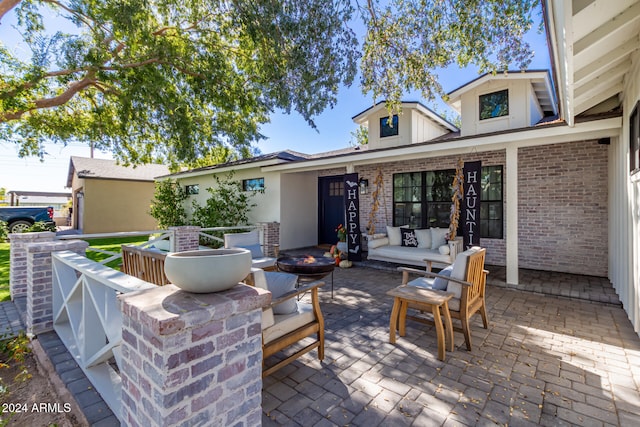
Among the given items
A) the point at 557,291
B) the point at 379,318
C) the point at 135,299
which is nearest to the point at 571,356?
the point at 379,318

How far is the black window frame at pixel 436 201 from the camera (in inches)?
281

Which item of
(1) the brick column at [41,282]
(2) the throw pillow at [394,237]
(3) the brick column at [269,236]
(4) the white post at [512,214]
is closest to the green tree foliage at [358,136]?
(3) the brick column at [269,236]

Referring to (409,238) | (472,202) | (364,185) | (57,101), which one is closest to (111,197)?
(57,101)

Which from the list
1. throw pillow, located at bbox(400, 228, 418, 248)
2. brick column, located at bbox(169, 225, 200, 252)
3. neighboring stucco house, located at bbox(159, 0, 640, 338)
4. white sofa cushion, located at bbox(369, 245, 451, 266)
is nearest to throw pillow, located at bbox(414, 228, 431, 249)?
throw pillow, located at bbox(400, 228, 418, 248)

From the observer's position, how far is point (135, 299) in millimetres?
1346

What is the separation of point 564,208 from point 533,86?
114 inches

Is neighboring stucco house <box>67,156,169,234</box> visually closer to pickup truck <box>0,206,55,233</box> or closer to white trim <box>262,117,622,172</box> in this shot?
pickup truck <box>0,206,55,233</box>

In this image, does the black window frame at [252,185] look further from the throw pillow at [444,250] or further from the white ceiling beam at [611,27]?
the white ceiling beam at [611,27]

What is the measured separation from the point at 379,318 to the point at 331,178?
22.1 ft

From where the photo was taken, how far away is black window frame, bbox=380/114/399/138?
8328 millimetres

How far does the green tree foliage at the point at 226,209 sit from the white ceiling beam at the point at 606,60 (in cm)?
875

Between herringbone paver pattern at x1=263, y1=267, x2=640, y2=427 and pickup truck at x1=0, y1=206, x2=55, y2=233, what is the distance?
49.9 feet

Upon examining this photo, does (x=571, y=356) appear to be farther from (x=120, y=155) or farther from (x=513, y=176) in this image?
(x=120, y=155)

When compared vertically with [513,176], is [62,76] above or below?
above
